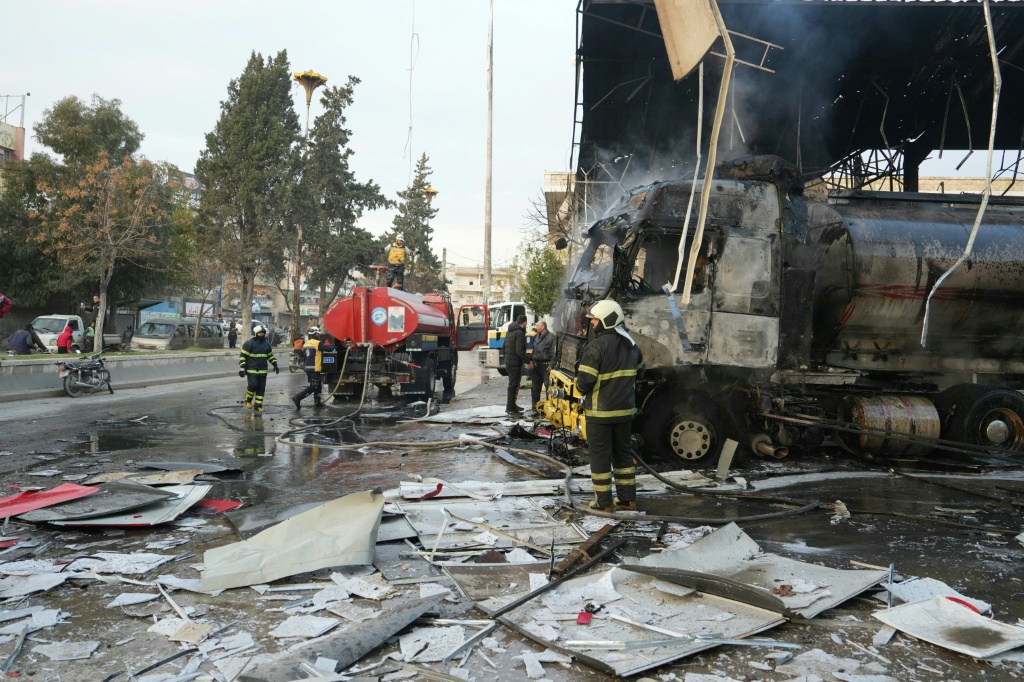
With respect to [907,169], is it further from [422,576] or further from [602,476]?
[422,576]

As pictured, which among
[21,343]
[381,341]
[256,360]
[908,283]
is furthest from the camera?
[21,343]

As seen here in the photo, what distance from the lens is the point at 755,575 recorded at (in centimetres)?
454

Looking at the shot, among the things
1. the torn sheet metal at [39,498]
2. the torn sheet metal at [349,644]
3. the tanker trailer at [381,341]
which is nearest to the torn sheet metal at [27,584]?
the torn sheet metal at [39,498]

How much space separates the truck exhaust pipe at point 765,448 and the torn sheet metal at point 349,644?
19.1 feet

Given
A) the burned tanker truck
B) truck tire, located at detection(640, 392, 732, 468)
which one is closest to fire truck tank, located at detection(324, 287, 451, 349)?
the burned tanker truck

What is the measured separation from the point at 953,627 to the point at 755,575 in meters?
1.08

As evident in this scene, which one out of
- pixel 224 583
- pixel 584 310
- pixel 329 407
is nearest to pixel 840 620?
pixel 224 583

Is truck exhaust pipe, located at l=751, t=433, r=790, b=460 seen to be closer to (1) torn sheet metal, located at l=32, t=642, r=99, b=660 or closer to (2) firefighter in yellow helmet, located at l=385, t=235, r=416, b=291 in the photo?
(1) torn sheet metal, located at l=32, t=642, r=99, b=660

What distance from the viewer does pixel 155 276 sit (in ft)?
122

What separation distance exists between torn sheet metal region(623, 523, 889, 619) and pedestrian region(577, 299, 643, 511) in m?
1.38

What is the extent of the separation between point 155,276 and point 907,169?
34.3 meters

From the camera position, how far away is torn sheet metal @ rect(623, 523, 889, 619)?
4074 millimetres

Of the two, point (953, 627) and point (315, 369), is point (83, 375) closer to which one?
point (315, 369)

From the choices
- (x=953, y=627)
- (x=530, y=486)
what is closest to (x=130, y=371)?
(x=530, y=486)
